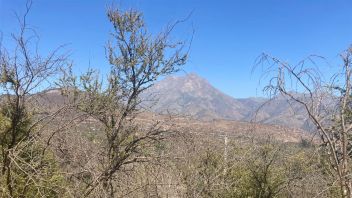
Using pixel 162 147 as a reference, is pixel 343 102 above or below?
above

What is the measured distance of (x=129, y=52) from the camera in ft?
48.4

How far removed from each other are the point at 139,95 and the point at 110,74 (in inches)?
52.0

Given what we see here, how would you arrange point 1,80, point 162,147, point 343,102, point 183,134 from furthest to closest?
point 162,147
point 183,134
point 1,80
point 343,102

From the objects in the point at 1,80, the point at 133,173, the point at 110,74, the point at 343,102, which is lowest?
the point at 133,173

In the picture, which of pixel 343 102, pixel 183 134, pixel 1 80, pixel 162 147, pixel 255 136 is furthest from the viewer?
pixel 255 136

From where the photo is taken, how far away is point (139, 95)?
14.5 m

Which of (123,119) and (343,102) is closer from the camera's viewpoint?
(343,102)

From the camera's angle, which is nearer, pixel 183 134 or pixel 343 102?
pixel 343 102

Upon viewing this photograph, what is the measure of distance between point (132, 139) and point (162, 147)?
3.52ft

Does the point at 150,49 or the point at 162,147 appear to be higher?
the point at 150,49

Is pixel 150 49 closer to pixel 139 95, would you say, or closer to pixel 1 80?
pixel 139 95

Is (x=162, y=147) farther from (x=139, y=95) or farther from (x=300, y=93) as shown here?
(x=300, y=93)

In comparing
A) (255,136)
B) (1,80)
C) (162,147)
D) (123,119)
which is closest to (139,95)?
(123,119)

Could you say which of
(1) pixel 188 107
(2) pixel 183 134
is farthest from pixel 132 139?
(1) pixel 188 107
